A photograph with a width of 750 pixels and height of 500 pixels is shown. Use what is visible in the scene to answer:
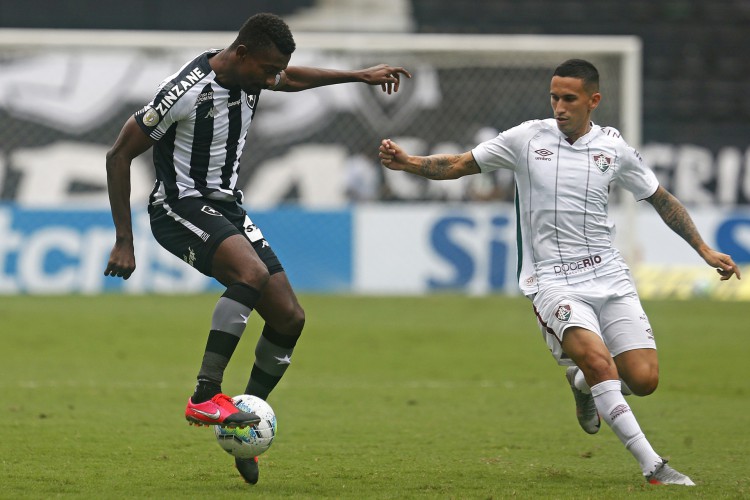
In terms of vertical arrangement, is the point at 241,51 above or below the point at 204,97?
above

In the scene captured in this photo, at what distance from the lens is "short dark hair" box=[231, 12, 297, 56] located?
249 inches

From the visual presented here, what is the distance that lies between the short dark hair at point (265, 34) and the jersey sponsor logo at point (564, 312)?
187cm

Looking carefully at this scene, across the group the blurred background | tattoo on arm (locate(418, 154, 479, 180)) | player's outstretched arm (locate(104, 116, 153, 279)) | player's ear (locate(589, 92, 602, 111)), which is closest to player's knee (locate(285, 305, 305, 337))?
player's outstretched arm (locate(104, 116, 153, 279))

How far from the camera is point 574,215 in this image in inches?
263

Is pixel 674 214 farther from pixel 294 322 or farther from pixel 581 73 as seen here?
pixel 294 322

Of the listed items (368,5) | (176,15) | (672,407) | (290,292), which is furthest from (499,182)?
(290,292)

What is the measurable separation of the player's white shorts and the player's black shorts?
1397 mm

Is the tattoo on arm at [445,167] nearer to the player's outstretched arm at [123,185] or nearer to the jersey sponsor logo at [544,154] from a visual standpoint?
the jersey sponsor logo at [544,154]

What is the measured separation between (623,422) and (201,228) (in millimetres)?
2265

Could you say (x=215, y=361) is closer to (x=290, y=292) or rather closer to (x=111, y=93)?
(x=290, y=292)

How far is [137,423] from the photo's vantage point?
27.3ft

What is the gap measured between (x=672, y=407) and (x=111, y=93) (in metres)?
12.0

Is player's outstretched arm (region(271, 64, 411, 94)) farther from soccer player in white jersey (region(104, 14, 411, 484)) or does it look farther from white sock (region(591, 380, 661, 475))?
white sock (region(591, 380, 661, 475))

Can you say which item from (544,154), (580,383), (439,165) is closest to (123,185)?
(439,165)
